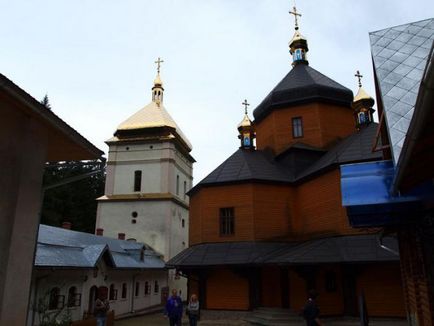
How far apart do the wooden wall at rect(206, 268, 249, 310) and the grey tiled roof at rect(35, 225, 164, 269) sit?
4786 mm

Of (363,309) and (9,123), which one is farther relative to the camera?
(363,309)

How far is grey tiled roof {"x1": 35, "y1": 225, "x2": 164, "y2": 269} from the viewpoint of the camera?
44.7 ft

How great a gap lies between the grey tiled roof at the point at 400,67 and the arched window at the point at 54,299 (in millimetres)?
13194

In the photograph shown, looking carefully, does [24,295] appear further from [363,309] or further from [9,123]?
[363,309]

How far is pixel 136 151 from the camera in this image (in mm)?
31562

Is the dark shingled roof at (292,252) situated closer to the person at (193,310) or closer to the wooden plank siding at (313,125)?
the person at (193,310)

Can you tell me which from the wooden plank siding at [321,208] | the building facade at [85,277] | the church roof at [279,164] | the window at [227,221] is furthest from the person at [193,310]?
the church roof at [279,164]

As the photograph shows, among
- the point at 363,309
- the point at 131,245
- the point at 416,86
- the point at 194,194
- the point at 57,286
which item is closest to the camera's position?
the point at 416,86

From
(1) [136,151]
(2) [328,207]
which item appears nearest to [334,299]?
(2) [328,207]

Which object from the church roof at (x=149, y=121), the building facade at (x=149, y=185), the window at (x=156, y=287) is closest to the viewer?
the window at (x=156, y=287)

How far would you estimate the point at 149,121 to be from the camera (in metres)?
32.1

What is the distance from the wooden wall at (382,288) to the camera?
13.9m

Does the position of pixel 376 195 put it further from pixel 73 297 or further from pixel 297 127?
pixel 297 127

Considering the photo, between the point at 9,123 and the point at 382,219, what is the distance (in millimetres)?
5823
